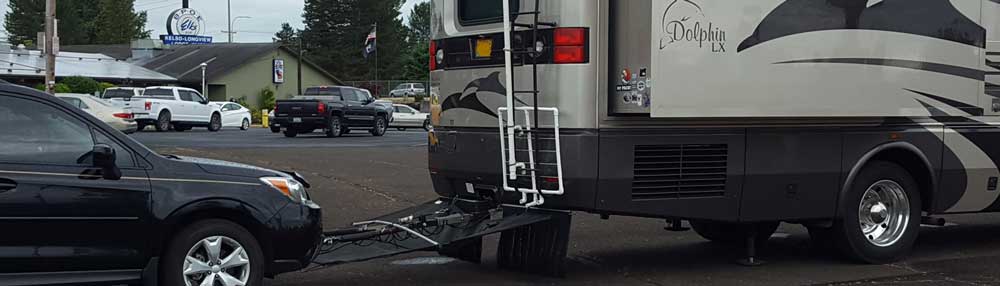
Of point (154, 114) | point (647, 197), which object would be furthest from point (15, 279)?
point (154, 114)

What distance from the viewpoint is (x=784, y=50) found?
27.4 ft

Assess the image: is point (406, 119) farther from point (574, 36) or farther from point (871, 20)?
point (574, 36)

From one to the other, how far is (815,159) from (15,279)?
5.95 m

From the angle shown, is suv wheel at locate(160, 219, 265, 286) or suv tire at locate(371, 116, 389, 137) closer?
suv wheel at locate(160, 219, 265, 286)

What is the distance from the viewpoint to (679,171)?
837 cm

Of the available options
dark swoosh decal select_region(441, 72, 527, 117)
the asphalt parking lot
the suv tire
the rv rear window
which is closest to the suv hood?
the asphalt parking lot

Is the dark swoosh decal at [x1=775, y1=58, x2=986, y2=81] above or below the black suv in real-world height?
above

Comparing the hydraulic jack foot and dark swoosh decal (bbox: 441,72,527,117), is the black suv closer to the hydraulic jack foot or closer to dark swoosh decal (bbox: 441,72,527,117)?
dark swoosh decal (bbox: 441,72,527,117)

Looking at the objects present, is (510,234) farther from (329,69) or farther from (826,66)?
(329,69)

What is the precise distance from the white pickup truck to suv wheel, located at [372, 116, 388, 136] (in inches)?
290

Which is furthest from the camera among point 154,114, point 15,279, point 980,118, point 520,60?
point 154,114

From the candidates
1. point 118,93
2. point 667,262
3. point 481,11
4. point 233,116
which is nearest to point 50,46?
point 118,93

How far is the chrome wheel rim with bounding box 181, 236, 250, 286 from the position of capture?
22.6 ft

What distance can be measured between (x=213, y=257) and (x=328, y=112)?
26278 millimetres
